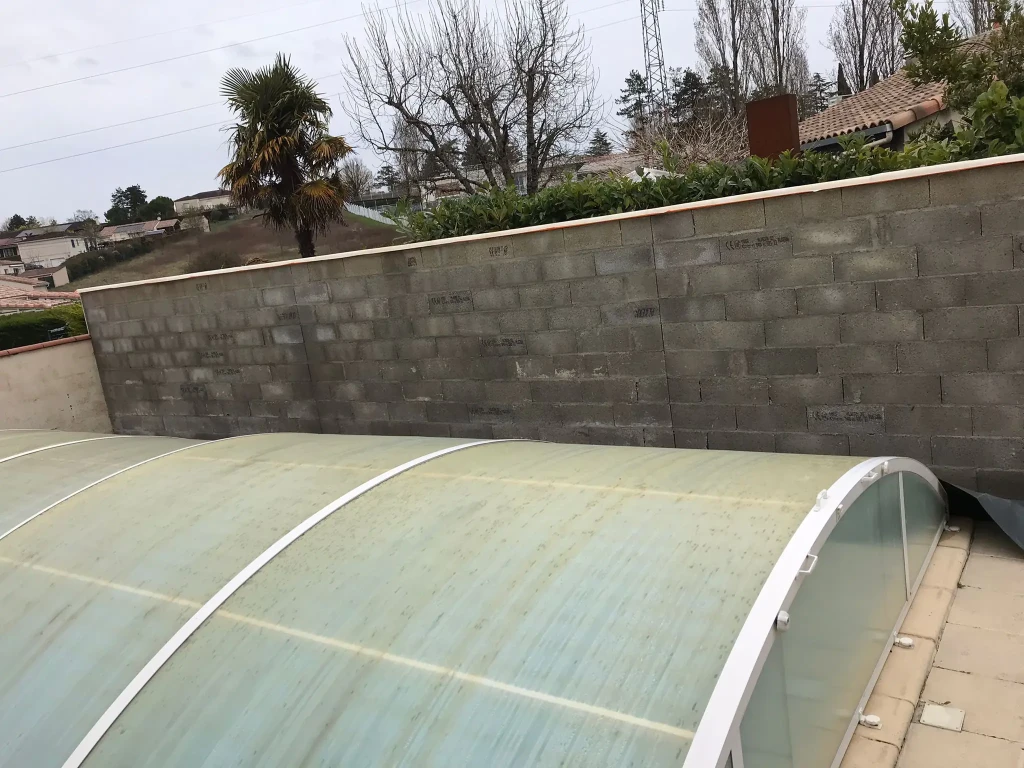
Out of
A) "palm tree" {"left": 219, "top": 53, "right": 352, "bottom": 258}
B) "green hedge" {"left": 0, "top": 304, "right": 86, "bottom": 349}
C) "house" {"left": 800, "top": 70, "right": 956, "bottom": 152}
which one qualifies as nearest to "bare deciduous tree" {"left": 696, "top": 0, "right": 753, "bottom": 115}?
"house" {"left": 800, "top": 70, "right": 956, "bottom": 152}

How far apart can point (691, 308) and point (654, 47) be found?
21775 millimetres

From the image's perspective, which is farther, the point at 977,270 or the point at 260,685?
the point at 977,270

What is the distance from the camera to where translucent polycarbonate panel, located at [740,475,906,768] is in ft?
7.80

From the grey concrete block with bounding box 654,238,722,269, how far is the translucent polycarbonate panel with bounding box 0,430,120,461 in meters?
4.58

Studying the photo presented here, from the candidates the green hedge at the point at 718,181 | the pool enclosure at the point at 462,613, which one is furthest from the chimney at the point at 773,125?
the pool enclosure at the point at 462,613

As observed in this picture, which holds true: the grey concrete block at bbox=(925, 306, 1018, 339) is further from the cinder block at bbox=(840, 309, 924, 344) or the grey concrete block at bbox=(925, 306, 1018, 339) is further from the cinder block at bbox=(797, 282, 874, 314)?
the cinder block at bbox=(797, 282, 874, 314)

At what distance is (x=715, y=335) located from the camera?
225 inches

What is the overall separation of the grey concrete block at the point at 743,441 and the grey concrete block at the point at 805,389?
0.30 m

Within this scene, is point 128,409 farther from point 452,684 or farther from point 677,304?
point 452,684

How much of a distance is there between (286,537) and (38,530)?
1553 mm

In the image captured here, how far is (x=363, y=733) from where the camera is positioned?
7.30ft

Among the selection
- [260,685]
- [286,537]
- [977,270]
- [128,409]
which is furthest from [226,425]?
[977,270]

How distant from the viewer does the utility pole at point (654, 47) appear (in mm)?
24312

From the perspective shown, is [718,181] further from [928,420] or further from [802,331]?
[928,420]
